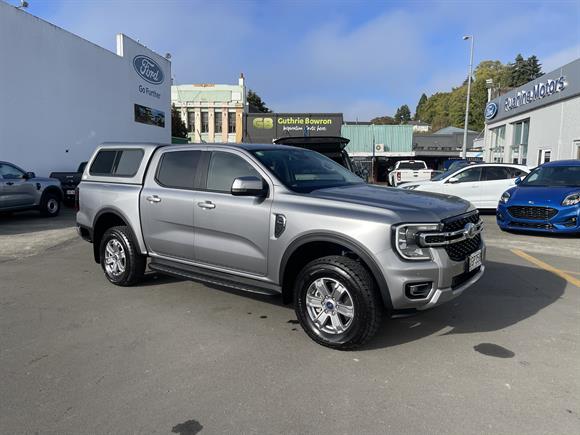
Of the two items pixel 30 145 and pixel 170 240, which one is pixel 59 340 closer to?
pixel 170 240

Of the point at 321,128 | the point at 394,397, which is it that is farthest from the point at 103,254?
the point at 321,128

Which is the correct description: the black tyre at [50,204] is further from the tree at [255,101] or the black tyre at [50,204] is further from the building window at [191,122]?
the tree at [255,101]

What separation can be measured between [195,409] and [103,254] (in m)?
3.55

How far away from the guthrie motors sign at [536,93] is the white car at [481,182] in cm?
911

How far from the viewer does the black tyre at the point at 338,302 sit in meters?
3.56

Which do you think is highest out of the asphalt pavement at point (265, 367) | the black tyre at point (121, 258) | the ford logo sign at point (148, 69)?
the ford logo sign at point (148, 69)

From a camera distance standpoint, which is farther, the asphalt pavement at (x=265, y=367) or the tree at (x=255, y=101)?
the tree at (x=255, y=101)

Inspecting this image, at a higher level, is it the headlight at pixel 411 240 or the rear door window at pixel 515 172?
the rear door window at pixel 515 172

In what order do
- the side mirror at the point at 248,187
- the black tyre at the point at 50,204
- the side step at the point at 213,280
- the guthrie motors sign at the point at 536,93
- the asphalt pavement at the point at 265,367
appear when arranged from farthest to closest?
1. the guthrie motors sign at the point at 536,93
2. the black tyre at the point at 50,204
3. the side step at the point at 213,280
4. the side mirror at the point at 248,187
5. the asphalt pavement at the point at 265,367

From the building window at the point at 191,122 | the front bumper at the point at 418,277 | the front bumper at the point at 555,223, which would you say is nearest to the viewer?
the front bumper at the point at 418,277

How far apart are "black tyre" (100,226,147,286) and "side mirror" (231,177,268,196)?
2.06 meters

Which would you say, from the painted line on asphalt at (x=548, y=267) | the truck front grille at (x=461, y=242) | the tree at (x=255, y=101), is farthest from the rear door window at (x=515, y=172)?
the tree at (x=255, y=101)

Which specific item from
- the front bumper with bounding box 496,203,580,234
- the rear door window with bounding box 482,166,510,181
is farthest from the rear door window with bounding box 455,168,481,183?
the front bumper with bounding box 496,203,580,234

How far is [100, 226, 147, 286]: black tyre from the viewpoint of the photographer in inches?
214
